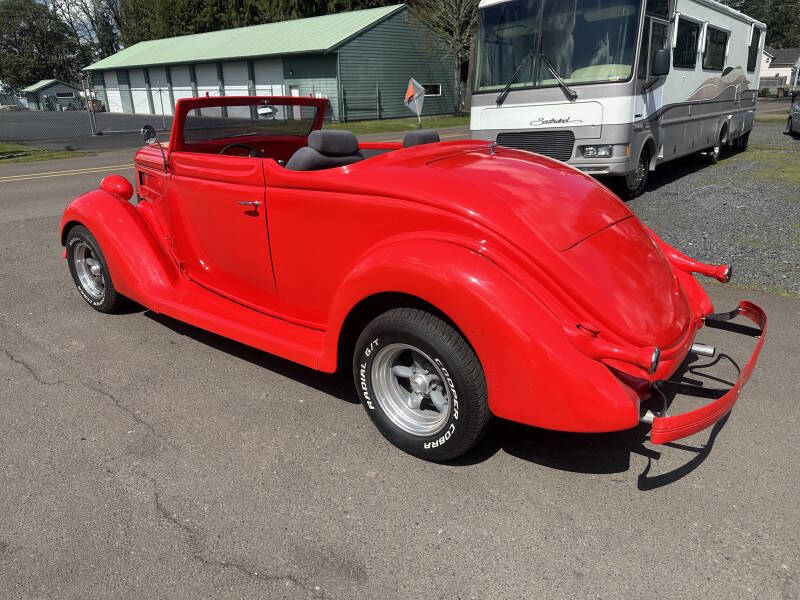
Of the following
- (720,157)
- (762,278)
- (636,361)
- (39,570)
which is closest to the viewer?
(39,570)

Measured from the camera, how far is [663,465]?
9.16 feet

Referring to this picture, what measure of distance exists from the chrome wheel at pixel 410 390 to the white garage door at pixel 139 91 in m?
47.7

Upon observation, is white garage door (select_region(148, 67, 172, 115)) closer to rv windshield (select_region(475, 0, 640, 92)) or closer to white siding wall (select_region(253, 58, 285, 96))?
white siding wall (select_region(253, 58, 285, 96))

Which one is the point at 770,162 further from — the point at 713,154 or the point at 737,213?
the point at 737,213

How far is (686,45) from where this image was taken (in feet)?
31.3

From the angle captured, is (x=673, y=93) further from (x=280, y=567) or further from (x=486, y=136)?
(x=280, y=567)

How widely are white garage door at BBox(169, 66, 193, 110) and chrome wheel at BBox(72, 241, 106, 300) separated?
38.0m

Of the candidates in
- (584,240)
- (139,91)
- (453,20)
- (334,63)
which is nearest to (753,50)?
(584,240)

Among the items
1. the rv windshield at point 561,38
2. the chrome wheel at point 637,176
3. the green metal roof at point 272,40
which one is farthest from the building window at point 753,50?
the green metal roof at point 272,40

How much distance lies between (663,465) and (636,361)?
0.77 m

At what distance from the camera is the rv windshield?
7.75 meters

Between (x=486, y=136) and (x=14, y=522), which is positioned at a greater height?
(x=486, y=136)

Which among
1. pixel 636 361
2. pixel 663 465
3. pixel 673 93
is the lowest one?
pixel 663 465

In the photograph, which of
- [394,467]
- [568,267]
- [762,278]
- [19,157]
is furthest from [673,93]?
[19,157]
